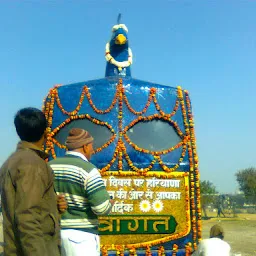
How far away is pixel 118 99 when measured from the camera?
227 inches

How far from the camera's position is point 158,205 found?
18.1ft

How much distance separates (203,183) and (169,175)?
42807 mm

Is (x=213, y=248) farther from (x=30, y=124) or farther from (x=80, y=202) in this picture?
(x=30, y=124)

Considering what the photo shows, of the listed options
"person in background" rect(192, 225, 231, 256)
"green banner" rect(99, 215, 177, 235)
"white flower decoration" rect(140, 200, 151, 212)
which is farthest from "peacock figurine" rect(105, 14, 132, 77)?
"person in background" rect(192, 225, 231, 256)

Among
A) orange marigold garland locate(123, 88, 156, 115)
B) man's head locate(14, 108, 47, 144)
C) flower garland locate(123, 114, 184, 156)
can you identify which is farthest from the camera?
orange marigold garland locate(123, 88, 156, 115)

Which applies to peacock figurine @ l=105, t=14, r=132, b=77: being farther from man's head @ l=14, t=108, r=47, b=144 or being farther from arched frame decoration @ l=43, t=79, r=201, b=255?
man's head @ l=14, t=108, r=47, b=144

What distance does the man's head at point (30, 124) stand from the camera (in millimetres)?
2594

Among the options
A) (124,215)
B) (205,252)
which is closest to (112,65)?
(124,215)

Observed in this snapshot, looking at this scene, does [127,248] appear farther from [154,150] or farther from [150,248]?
[154,150]

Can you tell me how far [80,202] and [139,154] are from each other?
233 cm

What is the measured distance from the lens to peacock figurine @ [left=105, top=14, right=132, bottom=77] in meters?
7.16

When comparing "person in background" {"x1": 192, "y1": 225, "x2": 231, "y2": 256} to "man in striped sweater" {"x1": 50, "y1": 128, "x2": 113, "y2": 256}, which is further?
"person in background" {"x1": 192, "y1": 225, "x2": 231, "y2": 256}

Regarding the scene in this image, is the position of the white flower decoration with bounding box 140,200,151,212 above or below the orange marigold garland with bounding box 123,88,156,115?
below

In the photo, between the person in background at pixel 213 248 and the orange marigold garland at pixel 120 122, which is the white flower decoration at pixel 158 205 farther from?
the person in background at pixel 213 248
